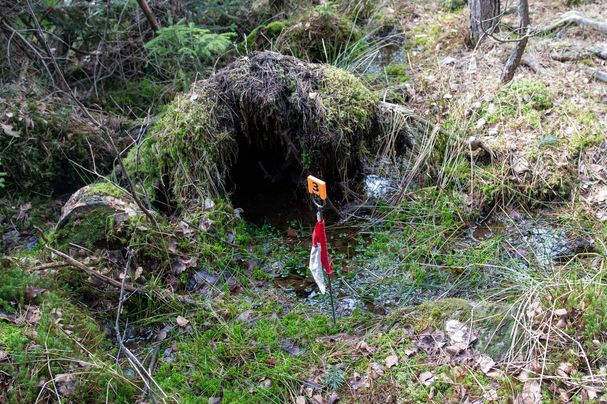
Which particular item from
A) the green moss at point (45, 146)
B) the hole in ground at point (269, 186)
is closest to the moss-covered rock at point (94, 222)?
the green moss at point (45, 146)

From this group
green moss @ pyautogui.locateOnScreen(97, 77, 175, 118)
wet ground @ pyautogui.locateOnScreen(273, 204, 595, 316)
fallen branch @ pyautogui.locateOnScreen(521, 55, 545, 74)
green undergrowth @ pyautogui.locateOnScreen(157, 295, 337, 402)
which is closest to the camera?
green undergrowth @ pyautogui.locateOnScreen(157, 295, 337, 402)

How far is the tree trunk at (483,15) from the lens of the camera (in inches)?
275

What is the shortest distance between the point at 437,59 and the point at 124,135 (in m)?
4.08

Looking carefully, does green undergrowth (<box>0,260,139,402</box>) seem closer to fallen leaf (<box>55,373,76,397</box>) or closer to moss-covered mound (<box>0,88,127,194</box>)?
fallen leaf (<box>55,373,76,397</box>)

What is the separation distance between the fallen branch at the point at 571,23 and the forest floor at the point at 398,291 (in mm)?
698

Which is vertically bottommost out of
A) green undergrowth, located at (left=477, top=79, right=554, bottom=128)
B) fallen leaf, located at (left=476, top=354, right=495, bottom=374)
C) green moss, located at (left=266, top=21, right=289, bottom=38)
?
fallen leaf, located at (left=476, top=354, right=495, bottom=374)

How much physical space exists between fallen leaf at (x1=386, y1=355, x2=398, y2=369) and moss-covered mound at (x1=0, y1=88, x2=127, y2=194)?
375 cm

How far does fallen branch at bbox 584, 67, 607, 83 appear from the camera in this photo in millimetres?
6113

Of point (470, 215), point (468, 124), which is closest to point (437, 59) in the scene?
point (468, 124)

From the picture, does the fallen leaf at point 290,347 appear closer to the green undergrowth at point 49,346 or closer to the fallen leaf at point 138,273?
the green undergrowth at point 49,346

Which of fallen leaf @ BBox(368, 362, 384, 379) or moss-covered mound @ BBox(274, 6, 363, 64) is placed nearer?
fallen leaf @ BBox(368, 362, 384, 379)

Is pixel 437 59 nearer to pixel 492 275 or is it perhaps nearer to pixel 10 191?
pixel 492 275

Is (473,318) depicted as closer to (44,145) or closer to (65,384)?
(65,384)

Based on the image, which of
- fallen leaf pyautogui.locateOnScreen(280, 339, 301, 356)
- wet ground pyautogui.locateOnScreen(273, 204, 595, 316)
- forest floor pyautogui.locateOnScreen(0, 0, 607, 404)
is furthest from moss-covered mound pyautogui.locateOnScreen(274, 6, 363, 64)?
fallen leaf pyautogui.locateOnScreen(280, 339, 301, 356)
